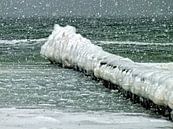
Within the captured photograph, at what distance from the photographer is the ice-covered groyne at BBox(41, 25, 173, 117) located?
11297 mm

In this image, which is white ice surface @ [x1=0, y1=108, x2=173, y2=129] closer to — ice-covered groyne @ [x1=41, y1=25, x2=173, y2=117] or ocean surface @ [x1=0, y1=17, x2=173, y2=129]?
ocean surface @ [x1=0, y1=17, x2=173, y2=129]

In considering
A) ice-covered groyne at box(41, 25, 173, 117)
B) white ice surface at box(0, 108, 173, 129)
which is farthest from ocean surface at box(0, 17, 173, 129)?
ice-covered groyne at box(41, 25, 173, 117)

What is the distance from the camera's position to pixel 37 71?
20.6 m

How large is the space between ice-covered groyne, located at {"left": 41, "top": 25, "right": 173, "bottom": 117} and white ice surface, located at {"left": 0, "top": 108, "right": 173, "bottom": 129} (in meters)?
0.44

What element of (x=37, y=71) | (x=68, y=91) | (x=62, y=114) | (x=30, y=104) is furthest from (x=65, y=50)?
(x=62, y=114)

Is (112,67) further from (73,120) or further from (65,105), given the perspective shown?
(73,120)

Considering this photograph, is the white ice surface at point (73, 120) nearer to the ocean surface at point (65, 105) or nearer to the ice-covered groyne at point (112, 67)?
the ocean surface at point (65, 105)

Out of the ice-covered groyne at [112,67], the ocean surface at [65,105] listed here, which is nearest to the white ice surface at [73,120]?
the ocean surface at [65,105]

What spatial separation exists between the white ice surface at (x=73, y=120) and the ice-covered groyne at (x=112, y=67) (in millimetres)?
443

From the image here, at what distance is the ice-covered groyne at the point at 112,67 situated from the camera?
37.1 feet

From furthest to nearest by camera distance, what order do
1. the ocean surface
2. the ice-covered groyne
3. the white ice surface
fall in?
the ice-covered groyne → the ocean surface → the white ice surface

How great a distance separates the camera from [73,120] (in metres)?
10.8

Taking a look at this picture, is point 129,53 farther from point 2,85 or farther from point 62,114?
point 62,114

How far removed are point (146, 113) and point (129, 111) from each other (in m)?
0.43
